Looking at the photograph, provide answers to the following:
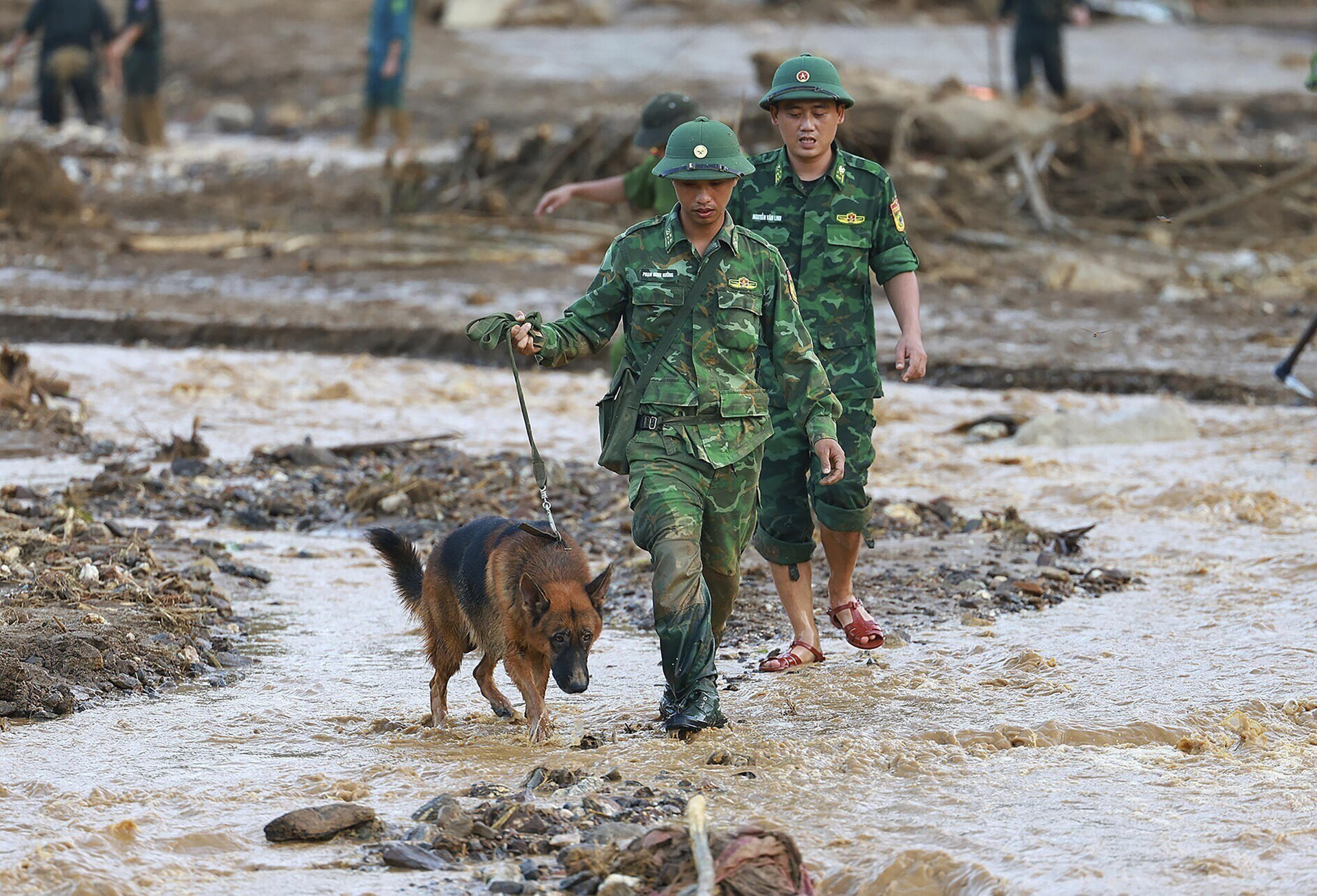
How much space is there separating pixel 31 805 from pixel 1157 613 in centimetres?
440

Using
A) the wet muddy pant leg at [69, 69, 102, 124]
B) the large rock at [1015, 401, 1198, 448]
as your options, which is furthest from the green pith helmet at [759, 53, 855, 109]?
the wet muddy pant leg at [69, 69, 102, 124]

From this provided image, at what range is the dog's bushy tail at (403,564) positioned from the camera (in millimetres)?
5730

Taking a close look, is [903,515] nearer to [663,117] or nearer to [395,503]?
[663,117]

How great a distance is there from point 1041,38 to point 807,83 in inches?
643

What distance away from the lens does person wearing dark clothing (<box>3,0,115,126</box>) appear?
2195 cm

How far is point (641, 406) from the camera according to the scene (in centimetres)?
518

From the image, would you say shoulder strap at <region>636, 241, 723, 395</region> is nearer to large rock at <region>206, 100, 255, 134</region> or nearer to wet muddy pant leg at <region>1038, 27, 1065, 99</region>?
wet muddy pant leg at <region>1038, 27, 1065, 99</region>

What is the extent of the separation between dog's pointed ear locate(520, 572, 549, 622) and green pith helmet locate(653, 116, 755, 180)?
4.20 ft

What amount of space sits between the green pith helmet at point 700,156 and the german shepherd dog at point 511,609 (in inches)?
47.2

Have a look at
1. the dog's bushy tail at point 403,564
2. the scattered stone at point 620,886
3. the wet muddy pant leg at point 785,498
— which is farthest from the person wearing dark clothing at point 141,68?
the scattered stone at point 620,886

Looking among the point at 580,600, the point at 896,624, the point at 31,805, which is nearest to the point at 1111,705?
→ the point at 896,624

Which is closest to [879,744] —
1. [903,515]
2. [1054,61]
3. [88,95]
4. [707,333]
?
[707,333]

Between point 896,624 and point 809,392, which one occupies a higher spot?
point 809,392

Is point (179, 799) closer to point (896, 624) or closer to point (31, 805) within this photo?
point (31, 805)
